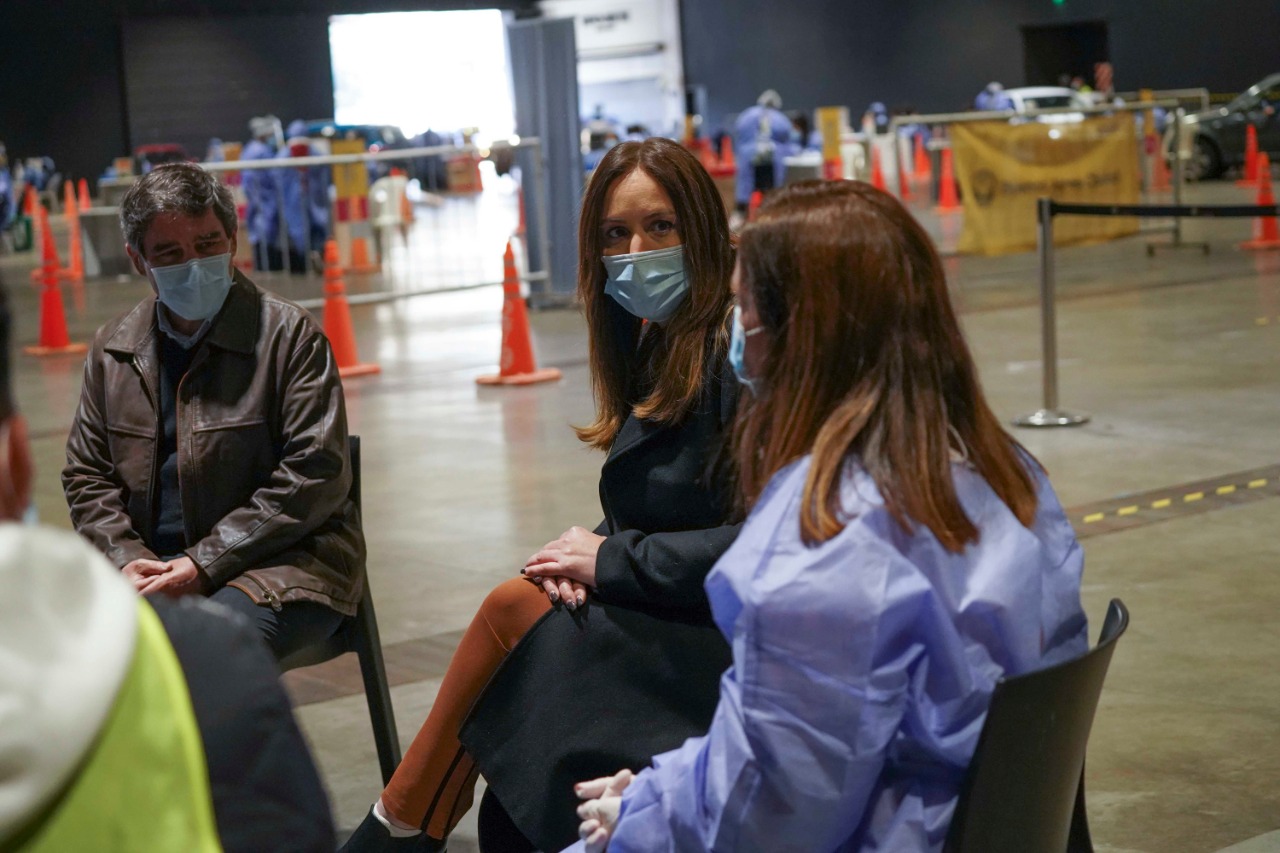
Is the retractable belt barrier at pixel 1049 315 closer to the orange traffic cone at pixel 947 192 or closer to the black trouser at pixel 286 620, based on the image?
the black trouser at pixel 286 620

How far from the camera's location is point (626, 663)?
2.60m

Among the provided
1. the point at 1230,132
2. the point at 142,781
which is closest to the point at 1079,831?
the point at 142,781

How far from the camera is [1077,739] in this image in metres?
1.86

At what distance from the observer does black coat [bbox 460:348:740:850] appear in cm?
253

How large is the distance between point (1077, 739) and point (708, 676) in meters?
0.79

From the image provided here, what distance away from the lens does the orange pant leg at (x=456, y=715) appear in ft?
9.01

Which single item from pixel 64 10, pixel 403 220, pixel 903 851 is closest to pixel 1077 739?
pixel 903 851

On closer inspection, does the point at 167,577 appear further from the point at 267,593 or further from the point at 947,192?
the point at 947,192

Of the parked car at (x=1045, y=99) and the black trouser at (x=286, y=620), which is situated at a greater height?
the parked car at (x=1045, y=99)

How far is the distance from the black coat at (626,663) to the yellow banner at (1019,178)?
35.5 ft

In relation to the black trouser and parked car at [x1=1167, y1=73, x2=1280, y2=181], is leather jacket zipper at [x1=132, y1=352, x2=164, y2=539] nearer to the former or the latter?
the black trouser

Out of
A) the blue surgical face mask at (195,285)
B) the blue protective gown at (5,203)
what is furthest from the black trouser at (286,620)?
the blue protective gown at (5,203)

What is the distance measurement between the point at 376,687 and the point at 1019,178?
428 inches

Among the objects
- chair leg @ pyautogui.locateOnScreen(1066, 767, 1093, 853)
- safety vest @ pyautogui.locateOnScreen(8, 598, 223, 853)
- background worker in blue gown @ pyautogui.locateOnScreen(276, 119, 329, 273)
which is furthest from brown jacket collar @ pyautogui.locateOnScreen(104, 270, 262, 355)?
background worker in blue gown @ pyautogui.locateOnScreen(276, 119, 329, 273)
